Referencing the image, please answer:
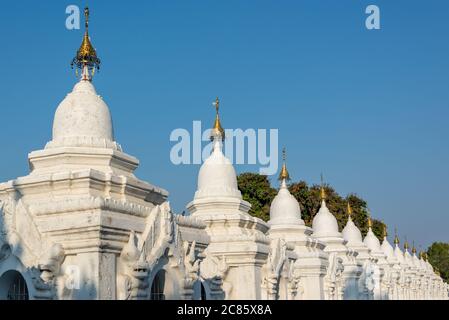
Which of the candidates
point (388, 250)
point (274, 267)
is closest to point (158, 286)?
point (274, 267)

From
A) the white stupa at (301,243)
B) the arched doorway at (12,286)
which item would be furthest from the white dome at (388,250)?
the arched doorway at (12,286)

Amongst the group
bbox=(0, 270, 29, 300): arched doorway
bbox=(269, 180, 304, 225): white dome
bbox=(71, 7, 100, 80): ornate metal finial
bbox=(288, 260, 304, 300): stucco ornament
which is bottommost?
bbox=(0, 270, 29, 300): arched doorway

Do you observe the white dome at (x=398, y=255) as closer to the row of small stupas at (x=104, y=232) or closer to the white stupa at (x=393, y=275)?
the white stupa at (x=393, y=275)

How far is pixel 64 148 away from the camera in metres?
15.4

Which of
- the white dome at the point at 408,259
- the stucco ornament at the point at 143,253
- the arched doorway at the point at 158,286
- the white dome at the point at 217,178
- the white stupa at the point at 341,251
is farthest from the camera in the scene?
the white dome at the point at 408,259

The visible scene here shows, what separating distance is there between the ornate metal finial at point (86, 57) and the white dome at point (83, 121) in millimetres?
536

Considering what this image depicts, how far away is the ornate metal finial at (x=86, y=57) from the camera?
16.9m

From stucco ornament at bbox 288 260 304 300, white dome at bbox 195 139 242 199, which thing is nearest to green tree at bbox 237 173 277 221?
stucco ornament at bbox 288 260 304 300

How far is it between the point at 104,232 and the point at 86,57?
5437mm

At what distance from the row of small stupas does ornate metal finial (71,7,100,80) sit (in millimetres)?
27

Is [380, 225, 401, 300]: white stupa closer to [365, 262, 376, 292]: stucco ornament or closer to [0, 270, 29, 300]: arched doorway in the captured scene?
[365, 262, 376, 292]: stucco ornament

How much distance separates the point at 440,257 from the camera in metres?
118

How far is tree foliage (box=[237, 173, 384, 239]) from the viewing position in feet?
197
